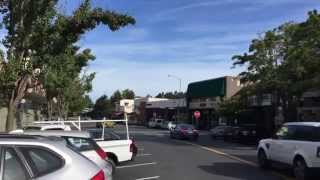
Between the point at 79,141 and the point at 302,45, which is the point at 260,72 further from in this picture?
the point at 79,141

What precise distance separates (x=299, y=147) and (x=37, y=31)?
8449 millimetres

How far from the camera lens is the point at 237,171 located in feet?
69.5

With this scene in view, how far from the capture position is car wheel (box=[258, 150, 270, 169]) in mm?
21673

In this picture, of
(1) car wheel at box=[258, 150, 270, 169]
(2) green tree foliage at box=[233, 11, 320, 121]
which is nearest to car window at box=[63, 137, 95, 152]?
(1) car wheel at box=[258, 150, 270, 169]

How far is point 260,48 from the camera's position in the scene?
47.2 metres

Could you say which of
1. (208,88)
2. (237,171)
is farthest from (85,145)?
(208,88)

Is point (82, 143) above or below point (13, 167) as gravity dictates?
above

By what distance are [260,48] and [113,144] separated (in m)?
28.7

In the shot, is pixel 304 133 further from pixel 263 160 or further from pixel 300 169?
pixel 263 160

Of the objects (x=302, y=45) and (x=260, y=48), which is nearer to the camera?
(x=302, y=45)

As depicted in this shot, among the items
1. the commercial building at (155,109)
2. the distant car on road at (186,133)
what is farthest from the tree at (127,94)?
the distant car on road at (186,133)

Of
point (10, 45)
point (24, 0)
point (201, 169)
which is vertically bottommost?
point (201, 169)

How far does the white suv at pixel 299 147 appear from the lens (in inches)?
691

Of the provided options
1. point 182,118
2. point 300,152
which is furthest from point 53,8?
point 182,118
